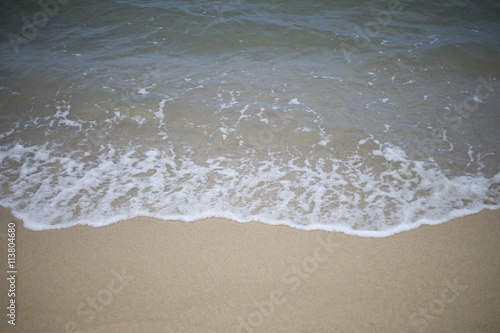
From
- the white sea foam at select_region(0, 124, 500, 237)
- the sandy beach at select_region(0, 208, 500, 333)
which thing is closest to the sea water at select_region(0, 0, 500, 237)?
the white sea foam at select_region(0, 124, 500, 237)

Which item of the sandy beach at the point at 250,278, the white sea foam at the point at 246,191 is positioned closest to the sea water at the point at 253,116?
the white sea foam at the point at 246,191

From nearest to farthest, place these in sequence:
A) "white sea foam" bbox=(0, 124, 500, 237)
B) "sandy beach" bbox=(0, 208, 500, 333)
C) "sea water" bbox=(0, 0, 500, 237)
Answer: "sandy beach" bbox=(0, 208, 500, 333), "white sea foam" bbox=(0, 124, 500, 237), "sea water" bbox=(0, 0, 500, 237)

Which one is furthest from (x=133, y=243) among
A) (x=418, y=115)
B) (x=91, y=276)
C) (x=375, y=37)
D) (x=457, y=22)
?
(x=457, y=22)

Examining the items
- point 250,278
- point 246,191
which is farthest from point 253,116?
point 250,278

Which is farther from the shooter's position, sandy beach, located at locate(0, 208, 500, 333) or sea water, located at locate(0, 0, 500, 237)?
sea water, located at locate(0, 0, 500, 237)

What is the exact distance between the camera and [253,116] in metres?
4.92

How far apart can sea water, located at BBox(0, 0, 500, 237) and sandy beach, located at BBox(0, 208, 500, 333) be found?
0.75 feet

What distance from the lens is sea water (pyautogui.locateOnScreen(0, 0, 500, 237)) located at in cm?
→ 339

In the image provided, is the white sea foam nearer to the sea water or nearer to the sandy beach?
the sea water

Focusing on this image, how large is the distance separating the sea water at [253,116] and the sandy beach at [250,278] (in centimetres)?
23

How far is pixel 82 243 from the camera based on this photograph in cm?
294

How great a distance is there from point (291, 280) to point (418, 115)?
12.5 feet

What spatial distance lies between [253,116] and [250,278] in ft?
9.77

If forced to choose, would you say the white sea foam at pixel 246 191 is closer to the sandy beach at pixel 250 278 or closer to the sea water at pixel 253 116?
the sea water at pixel 253 116
